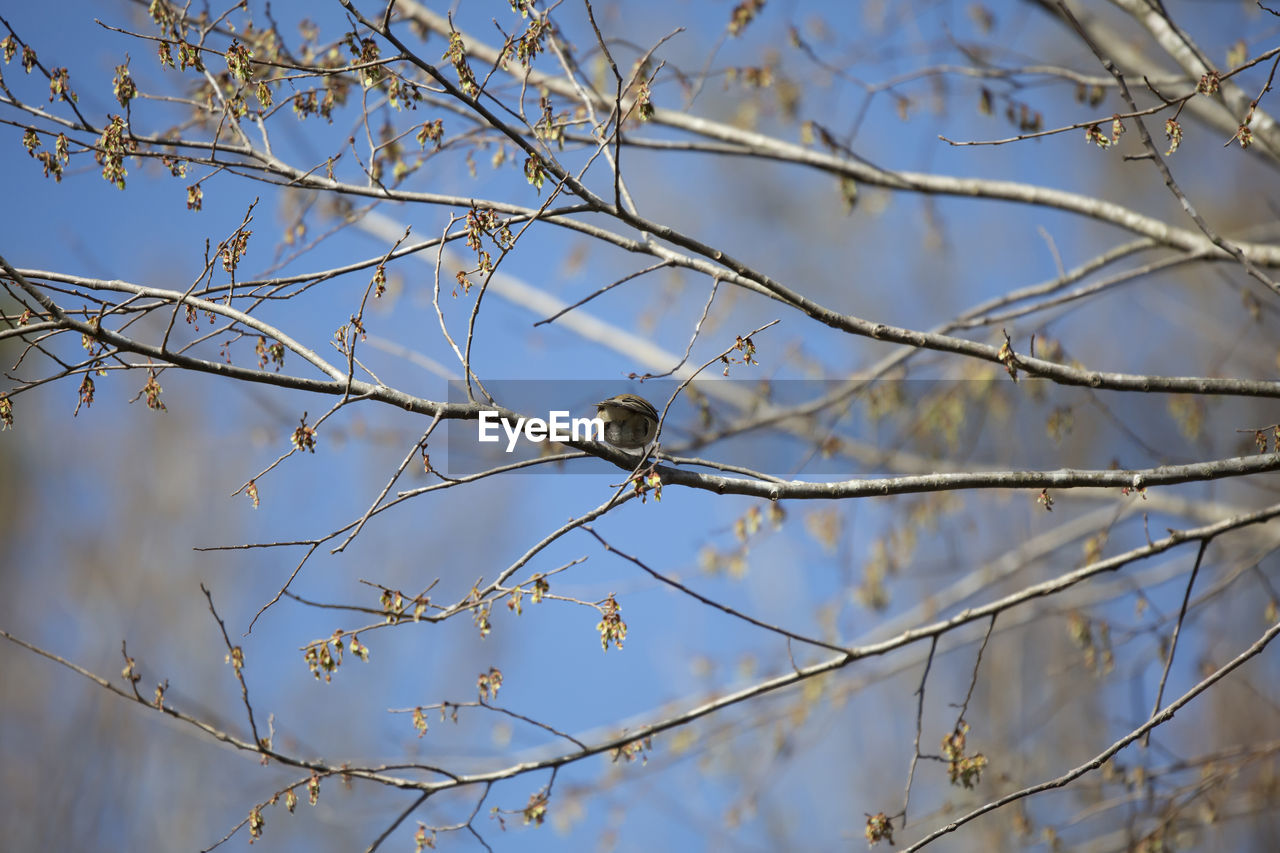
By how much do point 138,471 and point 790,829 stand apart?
909 cm

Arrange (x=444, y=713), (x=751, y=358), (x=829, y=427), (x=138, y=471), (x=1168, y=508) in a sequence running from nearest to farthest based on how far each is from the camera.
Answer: (x=751, y=358)
(x=444, y=713)
(x=829, y=427)
(x=1168, y=508)
(x=138, y=471)

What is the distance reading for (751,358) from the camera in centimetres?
278

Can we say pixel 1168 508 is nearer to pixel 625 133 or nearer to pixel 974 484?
pixel 974 484

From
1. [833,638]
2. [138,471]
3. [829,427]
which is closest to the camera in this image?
[829,427]

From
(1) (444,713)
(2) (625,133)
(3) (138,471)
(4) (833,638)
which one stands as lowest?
(1) (444,713)

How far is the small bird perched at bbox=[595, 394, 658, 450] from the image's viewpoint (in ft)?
11.3

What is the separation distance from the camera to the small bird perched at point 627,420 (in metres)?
3.45

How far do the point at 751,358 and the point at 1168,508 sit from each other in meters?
3.53

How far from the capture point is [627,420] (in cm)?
349

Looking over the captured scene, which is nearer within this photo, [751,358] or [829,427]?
[751,358]

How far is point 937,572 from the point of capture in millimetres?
5477

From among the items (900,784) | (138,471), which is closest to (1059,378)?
(900,784)

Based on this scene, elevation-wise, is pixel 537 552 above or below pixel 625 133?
below

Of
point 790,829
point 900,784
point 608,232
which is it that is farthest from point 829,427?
point 900,784
